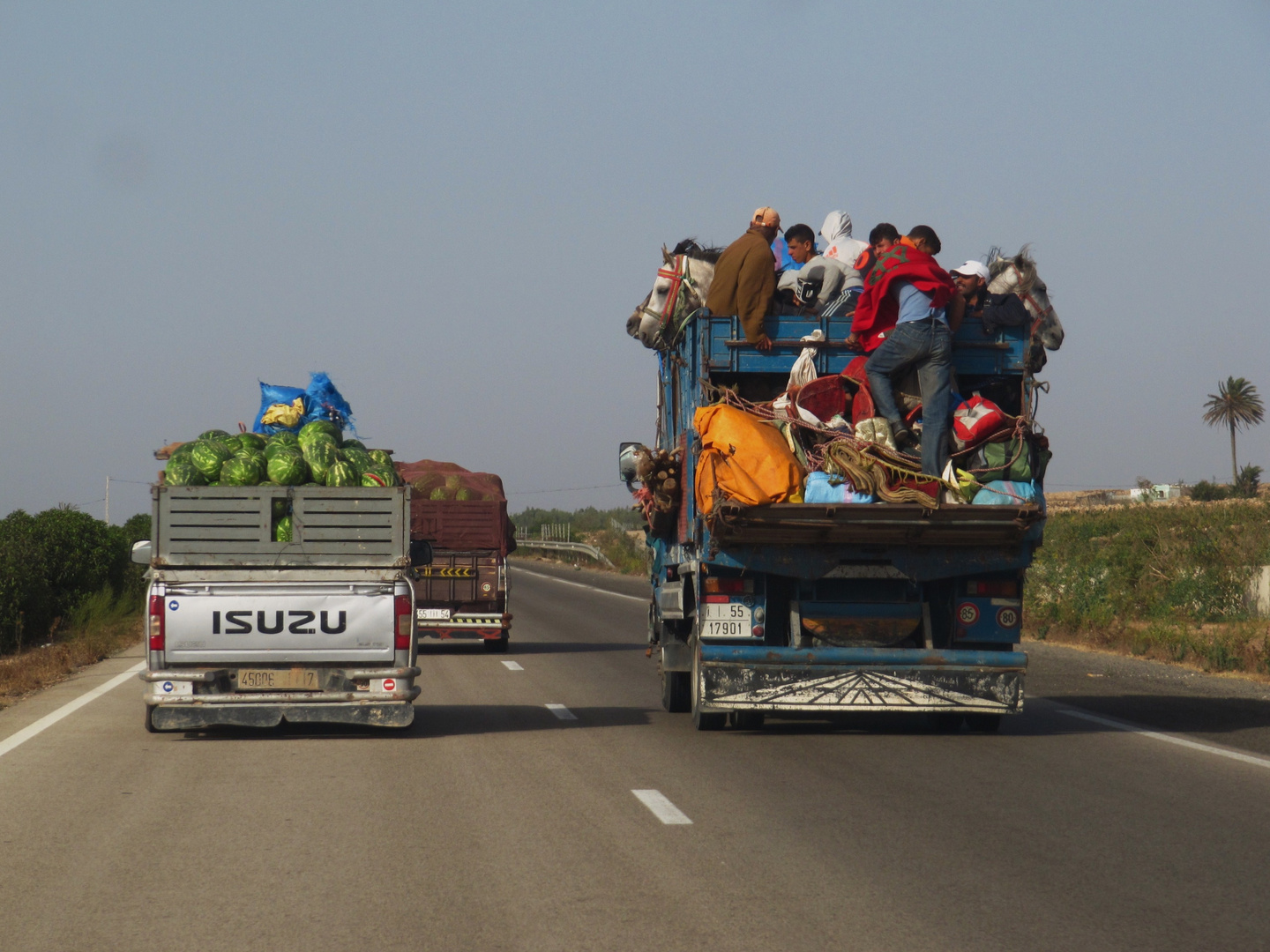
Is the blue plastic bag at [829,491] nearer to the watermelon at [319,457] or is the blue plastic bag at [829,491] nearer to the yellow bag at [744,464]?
the yellow bag at [744,464]

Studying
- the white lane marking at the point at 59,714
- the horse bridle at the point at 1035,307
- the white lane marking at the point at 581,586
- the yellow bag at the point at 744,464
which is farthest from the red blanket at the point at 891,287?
the white lane marking at the point at 581,586

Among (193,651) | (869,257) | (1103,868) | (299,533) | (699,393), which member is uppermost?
(869,257)

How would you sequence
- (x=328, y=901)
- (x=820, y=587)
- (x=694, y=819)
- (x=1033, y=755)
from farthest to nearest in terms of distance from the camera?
1. (x=820, y=587)
2. (x=1033, y=755)
3. (x=694, y=819)
4. (x=328, y=901)

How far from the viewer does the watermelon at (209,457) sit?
12.3 meters

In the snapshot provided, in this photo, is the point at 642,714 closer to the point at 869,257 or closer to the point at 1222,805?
the point at 869,257

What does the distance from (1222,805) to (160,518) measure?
768 centimetres

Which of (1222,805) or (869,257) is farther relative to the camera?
(869,257)

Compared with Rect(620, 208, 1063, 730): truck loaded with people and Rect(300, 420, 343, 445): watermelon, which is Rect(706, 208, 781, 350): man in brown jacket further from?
Rect(300, 420, 343, 445): watermelon

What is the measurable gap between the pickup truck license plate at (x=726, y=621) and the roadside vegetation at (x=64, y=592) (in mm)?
9766

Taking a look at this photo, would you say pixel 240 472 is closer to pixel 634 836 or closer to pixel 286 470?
pixel 286 470

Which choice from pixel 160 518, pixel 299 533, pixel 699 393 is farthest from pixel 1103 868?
pixel 160 518

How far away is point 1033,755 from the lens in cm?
1119

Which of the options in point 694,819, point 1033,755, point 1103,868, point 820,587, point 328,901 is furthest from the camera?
point 820,587

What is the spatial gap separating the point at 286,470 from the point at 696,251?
400 centimetres
